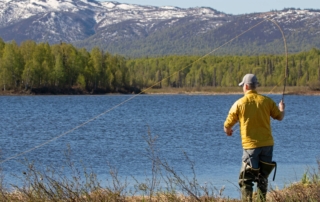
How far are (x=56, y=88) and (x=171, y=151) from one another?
279 ft

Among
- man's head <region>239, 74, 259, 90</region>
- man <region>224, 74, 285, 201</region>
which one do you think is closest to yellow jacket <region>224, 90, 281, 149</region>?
man <region>224, 74, 285, 201</region>

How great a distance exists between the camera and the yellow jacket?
31.1 ft

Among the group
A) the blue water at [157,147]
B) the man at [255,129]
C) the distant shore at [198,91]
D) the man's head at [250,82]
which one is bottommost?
the distant shore at [198,91]

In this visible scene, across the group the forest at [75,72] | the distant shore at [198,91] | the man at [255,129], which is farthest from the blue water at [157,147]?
the distant shore at [198,91]

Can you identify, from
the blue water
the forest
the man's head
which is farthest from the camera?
the forest

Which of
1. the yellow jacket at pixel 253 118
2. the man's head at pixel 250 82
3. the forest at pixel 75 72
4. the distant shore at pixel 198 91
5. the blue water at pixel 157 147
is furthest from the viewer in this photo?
the distant shore at pixel 198 91

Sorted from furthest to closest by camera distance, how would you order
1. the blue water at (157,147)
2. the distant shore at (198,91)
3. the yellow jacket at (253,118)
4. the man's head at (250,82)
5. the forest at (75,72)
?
the distant shore at (198,91) < the forest at (75,72) < the blue water at (157,147) < the man's head at (250,82) < the yellow jacket at (253,118)

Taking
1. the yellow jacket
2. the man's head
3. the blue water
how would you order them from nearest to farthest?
the yellow jacket
the man's head
the blue water

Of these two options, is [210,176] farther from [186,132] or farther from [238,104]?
[186,132]

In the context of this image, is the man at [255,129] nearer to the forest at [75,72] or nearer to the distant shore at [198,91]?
the forest at [75,72]

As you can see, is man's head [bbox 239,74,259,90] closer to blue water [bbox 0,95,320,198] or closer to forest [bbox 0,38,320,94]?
blue water [bbox 0,95,320,198]

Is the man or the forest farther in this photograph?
the forest

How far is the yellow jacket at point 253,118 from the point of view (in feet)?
31.1

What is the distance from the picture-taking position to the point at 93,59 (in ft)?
375
